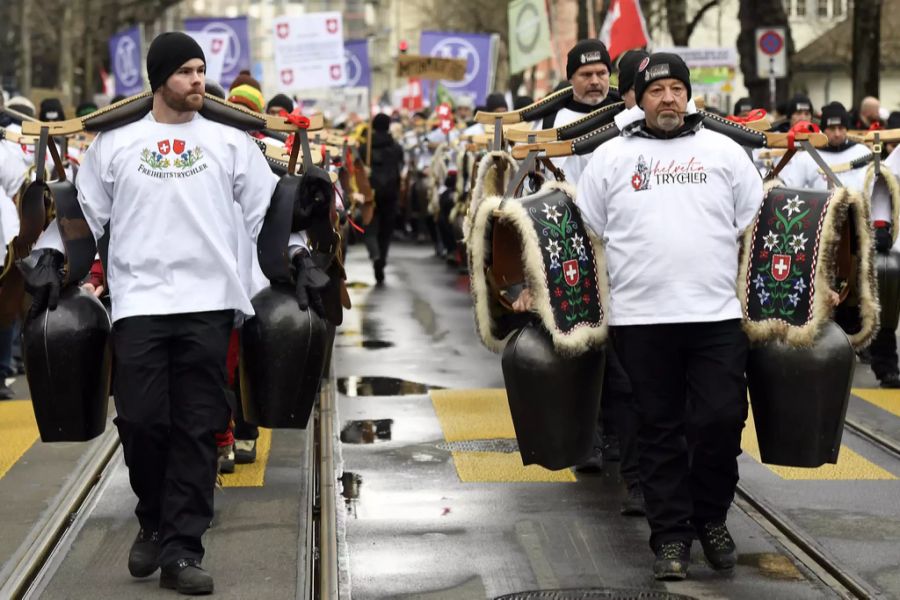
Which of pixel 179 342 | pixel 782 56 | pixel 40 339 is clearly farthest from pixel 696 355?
pixel 782 56

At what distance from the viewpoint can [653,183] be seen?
679 centimetres

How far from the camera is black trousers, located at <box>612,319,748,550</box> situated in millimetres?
6836

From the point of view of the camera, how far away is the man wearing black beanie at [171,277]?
6617mm

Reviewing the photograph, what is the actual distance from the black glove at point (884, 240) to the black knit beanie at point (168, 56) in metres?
5.59

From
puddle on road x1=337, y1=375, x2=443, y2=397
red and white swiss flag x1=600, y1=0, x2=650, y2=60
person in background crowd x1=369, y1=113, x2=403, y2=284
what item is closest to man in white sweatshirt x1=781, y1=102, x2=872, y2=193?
puddle on road x1=337, y1=375, x2=443, y2=397

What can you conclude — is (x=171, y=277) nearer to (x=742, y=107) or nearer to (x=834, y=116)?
(x=834, y=116)

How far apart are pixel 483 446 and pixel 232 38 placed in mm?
20168

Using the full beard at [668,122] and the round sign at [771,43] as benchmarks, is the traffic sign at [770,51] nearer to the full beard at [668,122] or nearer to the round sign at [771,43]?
the round sign at [771,43]

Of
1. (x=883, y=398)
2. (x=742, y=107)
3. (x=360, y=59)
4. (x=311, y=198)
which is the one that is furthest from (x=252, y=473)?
(x=360, y=59)

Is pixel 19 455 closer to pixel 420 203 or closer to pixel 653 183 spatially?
pixel 653 183

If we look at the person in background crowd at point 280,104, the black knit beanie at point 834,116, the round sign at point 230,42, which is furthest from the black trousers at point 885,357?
the round sign at point 230,42

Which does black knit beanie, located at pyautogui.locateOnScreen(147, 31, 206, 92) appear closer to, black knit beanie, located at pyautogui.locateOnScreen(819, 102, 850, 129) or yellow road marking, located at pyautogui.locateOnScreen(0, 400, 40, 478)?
yellow road marking, located at pyautogui.locateOnScreen(0, 400, 40, 478)

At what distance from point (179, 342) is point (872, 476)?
382 cm

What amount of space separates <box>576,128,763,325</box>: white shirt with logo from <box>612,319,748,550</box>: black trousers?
10cm
